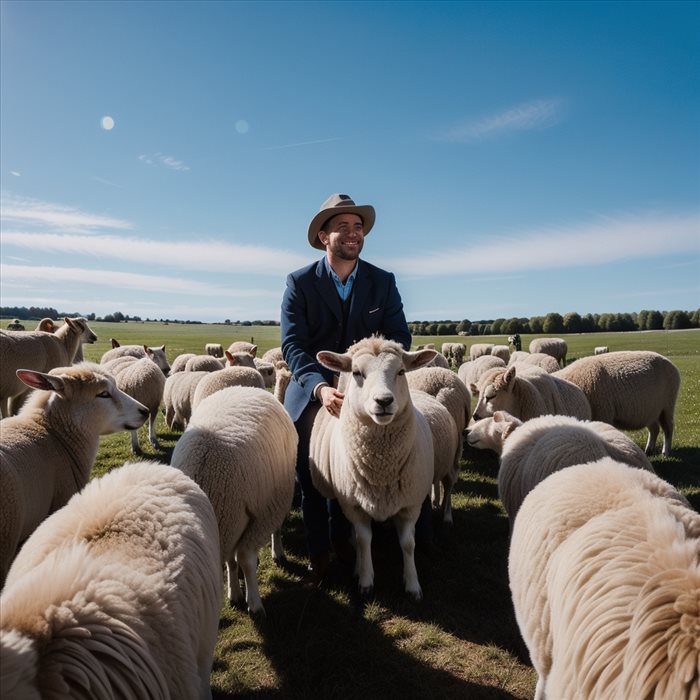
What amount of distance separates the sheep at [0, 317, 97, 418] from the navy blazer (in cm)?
711

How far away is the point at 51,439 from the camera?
443 cm

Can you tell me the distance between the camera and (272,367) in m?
12.0

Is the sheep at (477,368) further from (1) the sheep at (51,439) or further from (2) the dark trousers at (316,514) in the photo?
(1) the sheep at (51,439)

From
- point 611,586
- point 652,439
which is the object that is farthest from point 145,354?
point 611,586

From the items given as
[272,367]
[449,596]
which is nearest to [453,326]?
[272,367]

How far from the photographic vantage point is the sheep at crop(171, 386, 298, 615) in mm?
3949

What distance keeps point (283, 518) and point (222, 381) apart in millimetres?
3976

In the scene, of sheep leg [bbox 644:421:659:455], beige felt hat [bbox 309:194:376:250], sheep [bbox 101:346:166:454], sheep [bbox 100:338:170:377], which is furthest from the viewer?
sheep [bbox 100:338:170:377]

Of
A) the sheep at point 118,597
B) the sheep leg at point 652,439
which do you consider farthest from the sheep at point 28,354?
the sheep leg at point 652,439

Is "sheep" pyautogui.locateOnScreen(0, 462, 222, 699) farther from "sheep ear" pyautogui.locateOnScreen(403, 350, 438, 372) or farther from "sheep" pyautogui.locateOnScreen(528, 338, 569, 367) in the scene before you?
"sheep" pyautogui.locateOnScreen(528, 338, 569, 367)

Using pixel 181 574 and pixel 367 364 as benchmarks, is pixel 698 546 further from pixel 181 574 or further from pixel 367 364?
pixel 367 364

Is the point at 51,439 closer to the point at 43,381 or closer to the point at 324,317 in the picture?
the point at 43,381

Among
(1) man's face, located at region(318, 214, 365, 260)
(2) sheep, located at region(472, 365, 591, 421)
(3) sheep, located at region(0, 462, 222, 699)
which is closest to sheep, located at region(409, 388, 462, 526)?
(2) sheep, located at region(472, 365, 591, 421)

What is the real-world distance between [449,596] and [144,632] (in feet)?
10.9
